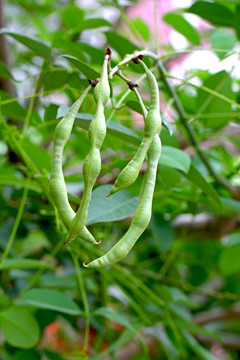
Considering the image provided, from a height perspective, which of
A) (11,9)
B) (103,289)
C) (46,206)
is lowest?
(103,289)

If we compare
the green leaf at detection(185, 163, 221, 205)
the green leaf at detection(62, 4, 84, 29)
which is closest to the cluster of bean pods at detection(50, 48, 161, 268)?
the green leaf at detection(185, 163, 221, 205)

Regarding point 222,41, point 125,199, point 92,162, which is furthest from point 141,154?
point 222,41

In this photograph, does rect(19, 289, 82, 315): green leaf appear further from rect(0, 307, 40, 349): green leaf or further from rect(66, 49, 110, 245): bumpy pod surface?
rect(66, 49, 110, 245): bumpy pod surface

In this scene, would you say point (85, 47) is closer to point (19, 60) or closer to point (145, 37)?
point (145, 37)

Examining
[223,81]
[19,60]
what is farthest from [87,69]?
[19,60]

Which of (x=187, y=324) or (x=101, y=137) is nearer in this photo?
(x=101, y=137)

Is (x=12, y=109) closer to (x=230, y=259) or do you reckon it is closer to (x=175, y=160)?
(x=175, y=160)
